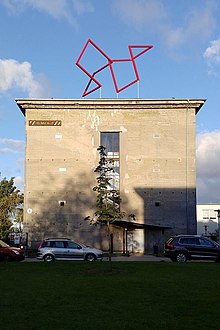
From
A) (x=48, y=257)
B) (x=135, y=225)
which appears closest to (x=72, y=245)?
(x=48, y=257)

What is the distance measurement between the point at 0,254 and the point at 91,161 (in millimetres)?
18966

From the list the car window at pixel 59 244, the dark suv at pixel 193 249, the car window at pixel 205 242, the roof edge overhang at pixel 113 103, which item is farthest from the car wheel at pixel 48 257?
the roof edge overhang at pixel 113 103

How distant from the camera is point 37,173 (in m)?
48.7

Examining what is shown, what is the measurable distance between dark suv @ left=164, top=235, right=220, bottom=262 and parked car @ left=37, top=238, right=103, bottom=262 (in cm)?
499

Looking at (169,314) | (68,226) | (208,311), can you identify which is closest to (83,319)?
(169,314)

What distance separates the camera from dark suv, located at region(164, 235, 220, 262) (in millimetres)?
29844

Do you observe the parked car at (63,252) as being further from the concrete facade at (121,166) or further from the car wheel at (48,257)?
the concrete facade at (121,166)

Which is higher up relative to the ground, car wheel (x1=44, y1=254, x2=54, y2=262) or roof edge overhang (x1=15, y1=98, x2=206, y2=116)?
roof edge overhang (x1=15, y1=98, x2=206, y2=116)

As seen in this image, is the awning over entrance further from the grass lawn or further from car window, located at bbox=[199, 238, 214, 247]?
the grass lawn

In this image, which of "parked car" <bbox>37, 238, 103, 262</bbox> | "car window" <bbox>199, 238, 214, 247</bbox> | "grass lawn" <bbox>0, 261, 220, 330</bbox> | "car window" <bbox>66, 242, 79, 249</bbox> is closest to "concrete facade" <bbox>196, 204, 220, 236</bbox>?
"car window" <bbox>199, 238, 214, 247</bbox>

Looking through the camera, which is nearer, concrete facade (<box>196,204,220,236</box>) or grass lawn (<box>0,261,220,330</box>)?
grass lawn (<box>0,261,220,330</box>)

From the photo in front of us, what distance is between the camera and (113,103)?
49.7 m

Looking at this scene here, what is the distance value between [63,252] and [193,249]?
8.04 m

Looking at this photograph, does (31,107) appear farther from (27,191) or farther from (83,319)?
(83,319)
